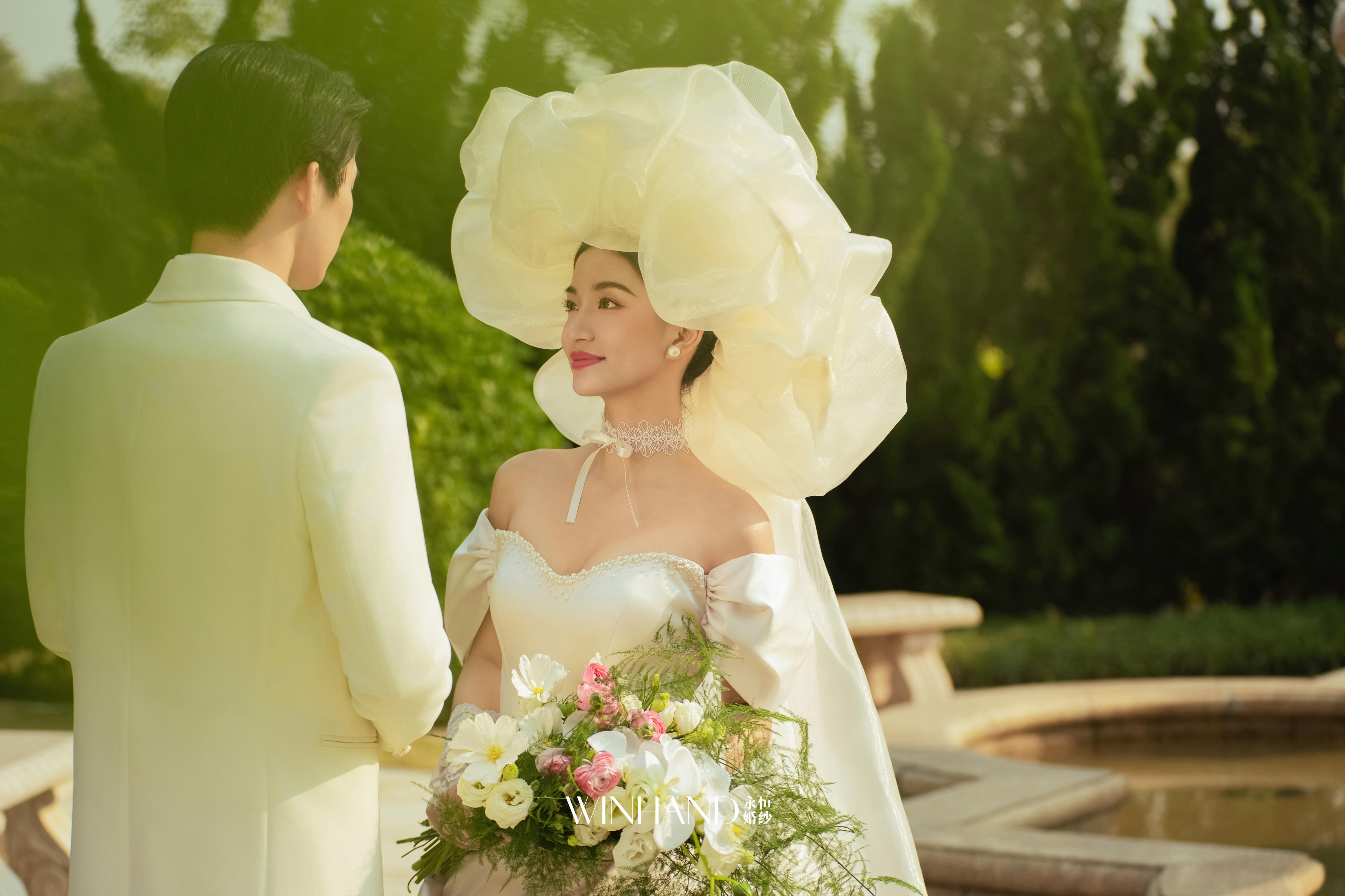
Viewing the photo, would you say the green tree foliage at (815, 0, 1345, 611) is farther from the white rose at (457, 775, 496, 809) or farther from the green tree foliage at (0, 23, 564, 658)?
the white rose at (457, 775, 496, 809)

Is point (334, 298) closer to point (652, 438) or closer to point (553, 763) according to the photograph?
point (652, 438)

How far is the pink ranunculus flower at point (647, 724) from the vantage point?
1.77 metres

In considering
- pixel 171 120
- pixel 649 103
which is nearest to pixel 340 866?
pixel 171 120

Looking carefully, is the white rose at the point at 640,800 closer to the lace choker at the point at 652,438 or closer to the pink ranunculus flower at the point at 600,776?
the pink ranunculus flower at the point at 600,776

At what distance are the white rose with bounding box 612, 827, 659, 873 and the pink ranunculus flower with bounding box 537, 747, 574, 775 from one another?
0.39 feet

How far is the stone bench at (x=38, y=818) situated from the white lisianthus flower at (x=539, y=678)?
2.06 metres

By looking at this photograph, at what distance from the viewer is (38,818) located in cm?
355

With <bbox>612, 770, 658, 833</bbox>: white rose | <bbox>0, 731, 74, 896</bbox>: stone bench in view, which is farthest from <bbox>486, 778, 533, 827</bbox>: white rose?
<bbox>0, 731, 74, 896</bbox>: stone bench

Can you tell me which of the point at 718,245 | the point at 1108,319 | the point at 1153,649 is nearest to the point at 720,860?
the point at 718,245

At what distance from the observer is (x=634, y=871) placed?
179 centimetres

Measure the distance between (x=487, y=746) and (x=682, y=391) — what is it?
86cm

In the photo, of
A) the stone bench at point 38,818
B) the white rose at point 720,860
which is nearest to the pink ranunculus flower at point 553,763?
the white rose at point 720,860

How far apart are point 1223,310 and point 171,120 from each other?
9.17 m

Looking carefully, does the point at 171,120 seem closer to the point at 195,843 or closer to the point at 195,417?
the point at 195,417
